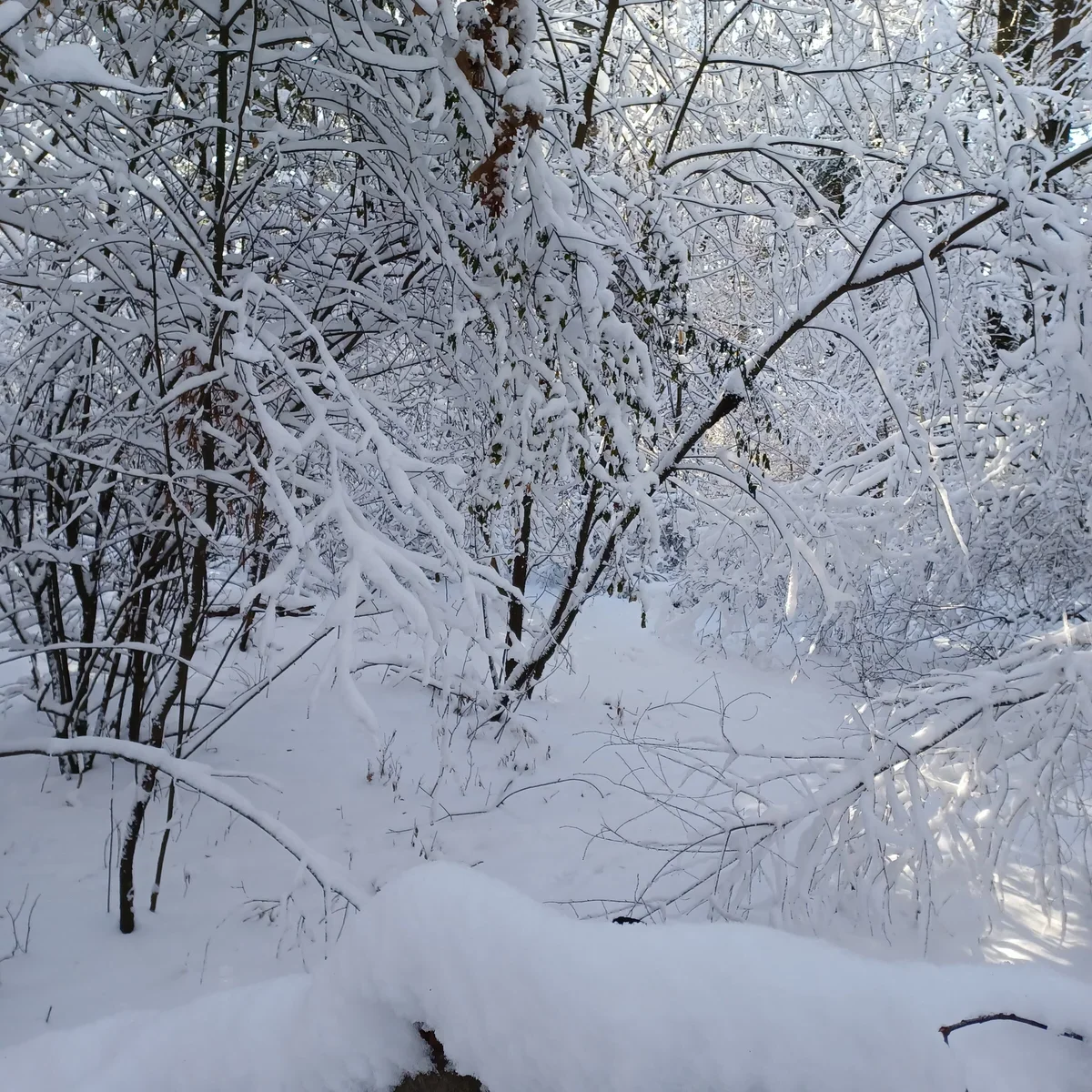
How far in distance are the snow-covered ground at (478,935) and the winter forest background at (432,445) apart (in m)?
0.03

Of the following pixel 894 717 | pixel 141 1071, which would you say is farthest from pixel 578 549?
pixel 141 1071

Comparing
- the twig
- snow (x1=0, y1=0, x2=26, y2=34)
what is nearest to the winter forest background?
snow (x1=0, y1=0, x2=26, y2=34)

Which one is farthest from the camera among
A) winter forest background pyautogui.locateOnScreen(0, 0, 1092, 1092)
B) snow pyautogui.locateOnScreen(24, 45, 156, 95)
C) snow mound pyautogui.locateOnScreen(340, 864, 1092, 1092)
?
winter forest background pyautogui.locateOnScreen(0, 0, 1092, 1092)

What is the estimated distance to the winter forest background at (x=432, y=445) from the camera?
2.39 meters

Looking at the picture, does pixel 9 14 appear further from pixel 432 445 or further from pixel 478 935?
pixel 432 445

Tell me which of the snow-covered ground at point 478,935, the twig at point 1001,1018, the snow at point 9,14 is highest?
the snow at point 9,14

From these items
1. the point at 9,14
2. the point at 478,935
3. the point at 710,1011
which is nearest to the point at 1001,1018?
the point at 710,1011

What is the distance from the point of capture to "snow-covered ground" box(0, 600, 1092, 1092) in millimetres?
817

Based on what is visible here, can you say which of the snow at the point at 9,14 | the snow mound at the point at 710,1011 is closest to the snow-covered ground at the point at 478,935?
the snow mound at the point at 710,1011

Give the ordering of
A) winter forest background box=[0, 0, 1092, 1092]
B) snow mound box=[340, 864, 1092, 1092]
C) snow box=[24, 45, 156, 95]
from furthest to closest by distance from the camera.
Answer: winter forest background box=[0, 0, 1092, 1092]
snow box=[24, 45, 156, 95]
snow mound box=[340, 864, 1092, 1092]

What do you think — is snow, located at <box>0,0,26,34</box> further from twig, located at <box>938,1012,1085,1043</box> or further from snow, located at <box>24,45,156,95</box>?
twig, located at <box>938,1012,1085,1043</box>

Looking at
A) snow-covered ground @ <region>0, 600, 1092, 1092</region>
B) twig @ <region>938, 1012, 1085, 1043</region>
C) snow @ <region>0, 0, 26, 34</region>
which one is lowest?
snow-covered ground @ <region>0, 600, 1092, 1092</region>

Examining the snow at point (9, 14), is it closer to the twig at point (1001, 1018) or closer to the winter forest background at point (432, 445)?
the winter forest background at point (432, 445)

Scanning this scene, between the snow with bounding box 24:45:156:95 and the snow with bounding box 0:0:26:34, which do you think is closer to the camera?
the snow with bounding box 0:0:26:34
